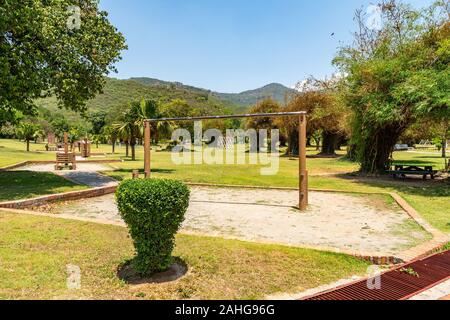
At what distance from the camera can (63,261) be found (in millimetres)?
5016

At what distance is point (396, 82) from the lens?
14781 millimetres

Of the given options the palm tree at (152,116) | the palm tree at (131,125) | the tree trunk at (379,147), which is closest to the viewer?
the tree trunk at (379,147)

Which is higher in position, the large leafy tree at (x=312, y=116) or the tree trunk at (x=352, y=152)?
the large leafy tree at (x=312, y=116)

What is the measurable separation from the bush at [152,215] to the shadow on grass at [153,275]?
8 centimetres

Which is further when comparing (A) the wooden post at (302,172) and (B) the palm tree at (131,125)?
(B) the palm tree at (131,125)

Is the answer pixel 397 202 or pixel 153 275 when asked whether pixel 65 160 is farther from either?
pixel 153 275

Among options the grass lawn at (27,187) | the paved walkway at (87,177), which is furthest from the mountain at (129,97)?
the grass lawn at (27,187)

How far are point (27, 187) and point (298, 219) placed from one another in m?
8.93

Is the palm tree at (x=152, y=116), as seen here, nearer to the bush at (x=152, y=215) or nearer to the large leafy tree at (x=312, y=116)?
the large leafy tree at (x=312, y=116)

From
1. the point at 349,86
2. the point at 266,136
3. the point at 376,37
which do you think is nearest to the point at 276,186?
the point at 349,86

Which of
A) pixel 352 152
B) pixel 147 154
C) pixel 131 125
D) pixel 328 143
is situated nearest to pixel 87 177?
pixel 147 154

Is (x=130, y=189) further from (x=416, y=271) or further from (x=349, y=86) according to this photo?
(x=349, y=86)

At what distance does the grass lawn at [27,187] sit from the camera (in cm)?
1034

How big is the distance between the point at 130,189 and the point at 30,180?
11419 millimetres
